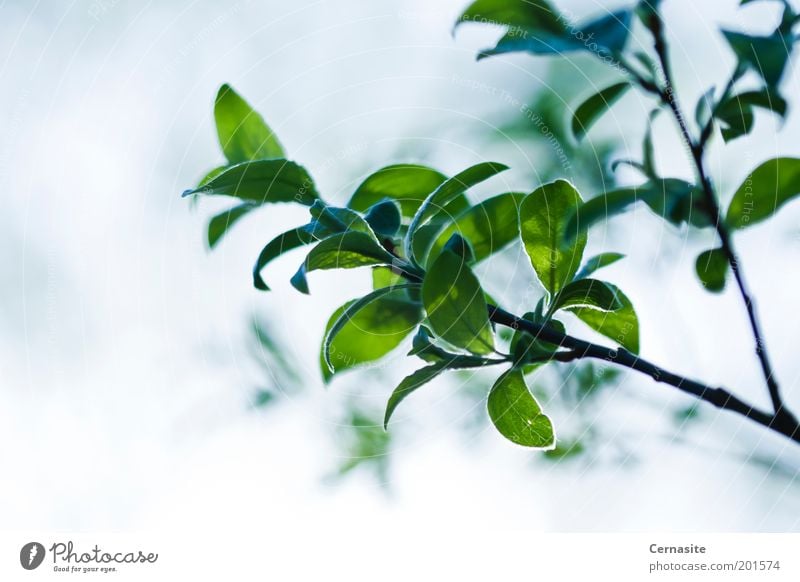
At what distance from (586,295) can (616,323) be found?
0.03 metres

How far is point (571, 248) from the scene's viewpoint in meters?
0.28

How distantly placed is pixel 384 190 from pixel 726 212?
5.6 inches

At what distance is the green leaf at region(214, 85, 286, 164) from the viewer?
32cm

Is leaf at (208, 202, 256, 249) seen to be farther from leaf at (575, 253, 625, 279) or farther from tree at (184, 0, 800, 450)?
leaf at (575, 253, 625, 279)

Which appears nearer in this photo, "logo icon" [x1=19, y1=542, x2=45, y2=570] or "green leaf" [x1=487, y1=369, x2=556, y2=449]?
"green leaf" [x1=487, y1=369, x2=556, y2=449]

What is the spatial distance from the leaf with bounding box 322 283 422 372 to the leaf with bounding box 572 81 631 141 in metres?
0.12

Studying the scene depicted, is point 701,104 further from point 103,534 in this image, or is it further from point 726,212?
point 103,534

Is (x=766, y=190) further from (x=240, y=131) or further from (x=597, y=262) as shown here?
(x=240, y=131)

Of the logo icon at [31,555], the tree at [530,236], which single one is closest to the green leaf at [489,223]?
the tree at [530,236]

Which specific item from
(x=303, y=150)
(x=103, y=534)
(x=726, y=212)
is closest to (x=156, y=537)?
(x=103, y=534)

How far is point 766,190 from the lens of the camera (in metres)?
0.28

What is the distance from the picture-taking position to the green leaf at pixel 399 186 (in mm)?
306

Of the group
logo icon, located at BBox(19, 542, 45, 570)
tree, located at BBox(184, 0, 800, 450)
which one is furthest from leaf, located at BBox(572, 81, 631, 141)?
logo icon, located at BBox(19, 542, 45, 570)

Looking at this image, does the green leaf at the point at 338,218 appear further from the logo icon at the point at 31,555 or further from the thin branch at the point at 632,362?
the logo icon at the point at 31,555
